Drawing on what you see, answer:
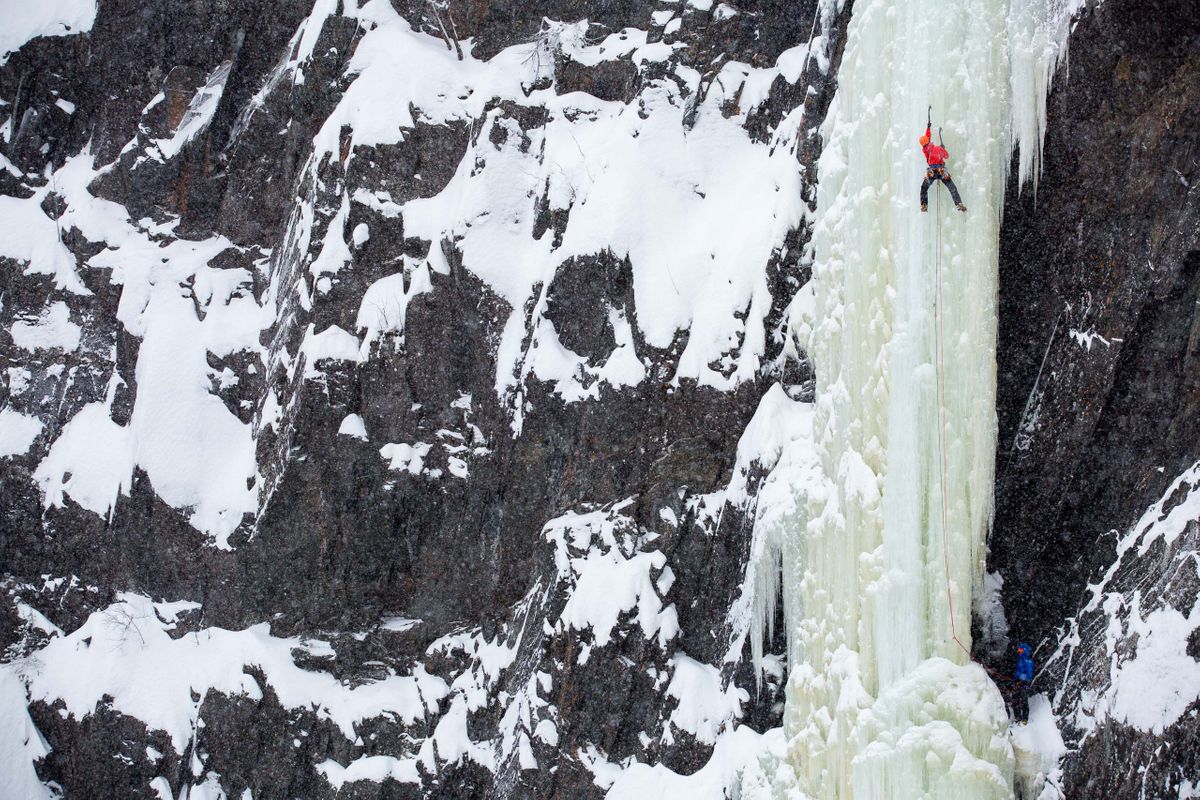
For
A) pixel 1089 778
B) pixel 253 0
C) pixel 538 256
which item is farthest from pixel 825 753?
pixel 253 0

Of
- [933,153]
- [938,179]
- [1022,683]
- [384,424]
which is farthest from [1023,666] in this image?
[384,424]

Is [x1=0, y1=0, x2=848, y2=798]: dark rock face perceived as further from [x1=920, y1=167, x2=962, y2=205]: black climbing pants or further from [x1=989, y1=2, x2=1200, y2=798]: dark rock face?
[x1=989, y1=2, x2=1200, y2=798]: dark rock face

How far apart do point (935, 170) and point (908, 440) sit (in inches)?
82.0

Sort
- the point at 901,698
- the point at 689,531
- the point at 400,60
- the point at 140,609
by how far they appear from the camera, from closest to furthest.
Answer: the point at 901,698
the point at 689,531
the point at 400,60
the point at 140,609

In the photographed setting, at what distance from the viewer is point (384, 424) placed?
40.3 ft

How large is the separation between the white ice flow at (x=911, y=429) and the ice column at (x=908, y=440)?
0.01 m

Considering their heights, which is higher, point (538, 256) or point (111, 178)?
point (111, 178)

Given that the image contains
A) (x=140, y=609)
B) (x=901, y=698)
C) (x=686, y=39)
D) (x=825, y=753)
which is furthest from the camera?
(x=140, y=609)

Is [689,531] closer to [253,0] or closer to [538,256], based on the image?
[538,256]

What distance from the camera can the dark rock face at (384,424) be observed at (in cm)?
997

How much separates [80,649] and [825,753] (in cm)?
1185

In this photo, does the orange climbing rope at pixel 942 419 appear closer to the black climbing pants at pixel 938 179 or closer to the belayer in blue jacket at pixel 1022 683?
the black climbing pants at pixel 938 179

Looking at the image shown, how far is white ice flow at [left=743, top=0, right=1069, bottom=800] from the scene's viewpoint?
22.9ft

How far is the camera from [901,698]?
7.03m
